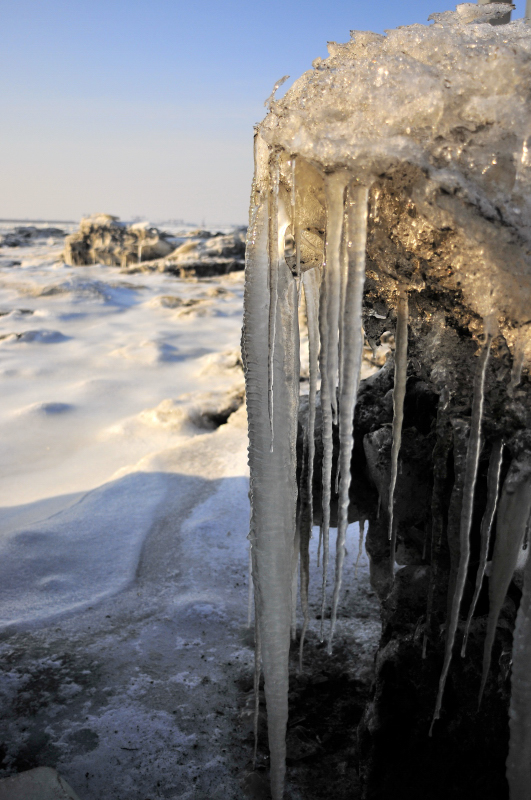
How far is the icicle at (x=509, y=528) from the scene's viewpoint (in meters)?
1.40

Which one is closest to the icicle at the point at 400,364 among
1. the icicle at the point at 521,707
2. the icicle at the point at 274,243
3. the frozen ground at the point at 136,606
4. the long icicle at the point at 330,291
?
the long icicle at the point at 330,291

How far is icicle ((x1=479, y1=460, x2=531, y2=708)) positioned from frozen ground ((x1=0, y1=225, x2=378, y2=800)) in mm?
1025

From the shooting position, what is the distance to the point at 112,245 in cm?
2070

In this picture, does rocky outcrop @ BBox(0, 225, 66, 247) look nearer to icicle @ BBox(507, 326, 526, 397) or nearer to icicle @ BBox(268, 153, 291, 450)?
icicle @ BBox(268, 153, 291, 450)

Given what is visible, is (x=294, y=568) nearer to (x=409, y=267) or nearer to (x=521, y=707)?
(x=521, y=707)

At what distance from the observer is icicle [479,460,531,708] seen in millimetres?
1398

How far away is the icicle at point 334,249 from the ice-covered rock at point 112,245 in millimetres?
19726

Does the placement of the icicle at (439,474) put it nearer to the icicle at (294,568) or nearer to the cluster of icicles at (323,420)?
the cluster of icicles at (323,420)

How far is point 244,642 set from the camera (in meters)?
2.70

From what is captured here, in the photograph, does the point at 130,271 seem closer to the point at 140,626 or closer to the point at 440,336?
the point at 140,626

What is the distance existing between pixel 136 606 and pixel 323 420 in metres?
2.08

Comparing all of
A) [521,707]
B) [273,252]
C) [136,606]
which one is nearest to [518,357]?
[273,252]

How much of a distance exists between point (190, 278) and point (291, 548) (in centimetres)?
1593

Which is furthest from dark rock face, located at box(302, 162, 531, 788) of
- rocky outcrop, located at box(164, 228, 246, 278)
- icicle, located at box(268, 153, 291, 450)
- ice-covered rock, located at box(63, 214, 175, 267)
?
ice-covered rock, located at box(63, 214, 175, 267)
